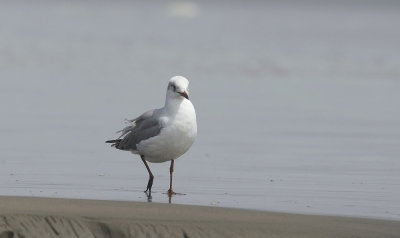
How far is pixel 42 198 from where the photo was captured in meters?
8.84

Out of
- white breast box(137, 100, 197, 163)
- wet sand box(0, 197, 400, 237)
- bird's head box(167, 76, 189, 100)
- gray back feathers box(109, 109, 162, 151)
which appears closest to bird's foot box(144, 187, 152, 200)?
white breast box(137, 100, 197, 163)

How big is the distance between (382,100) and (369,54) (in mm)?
11714

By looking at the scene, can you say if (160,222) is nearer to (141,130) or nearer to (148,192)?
(148,192)

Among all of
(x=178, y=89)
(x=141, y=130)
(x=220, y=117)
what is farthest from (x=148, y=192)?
(x=220, y=117)

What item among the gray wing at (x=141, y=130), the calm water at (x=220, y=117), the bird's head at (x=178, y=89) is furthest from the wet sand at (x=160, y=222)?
the bird's head at (x=178, y=89)

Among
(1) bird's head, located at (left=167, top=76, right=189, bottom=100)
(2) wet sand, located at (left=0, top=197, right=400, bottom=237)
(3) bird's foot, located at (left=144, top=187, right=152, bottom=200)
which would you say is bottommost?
(2) wet sand, located at (left=0, top=197, right=400, bottom=237)

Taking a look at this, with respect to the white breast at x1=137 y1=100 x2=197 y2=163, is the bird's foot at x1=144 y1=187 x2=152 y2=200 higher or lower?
lower

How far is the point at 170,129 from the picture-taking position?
32.7ft

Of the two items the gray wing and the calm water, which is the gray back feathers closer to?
the gray wing

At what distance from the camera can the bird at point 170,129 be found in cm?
997

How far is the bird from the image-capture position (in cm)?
997

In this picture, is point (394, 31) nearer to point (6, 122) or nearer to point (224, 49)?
point (224, 49)

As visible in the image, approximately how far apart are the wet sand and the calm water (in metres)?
0.77

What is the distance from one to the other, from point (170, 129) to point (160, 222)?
6.60ft
